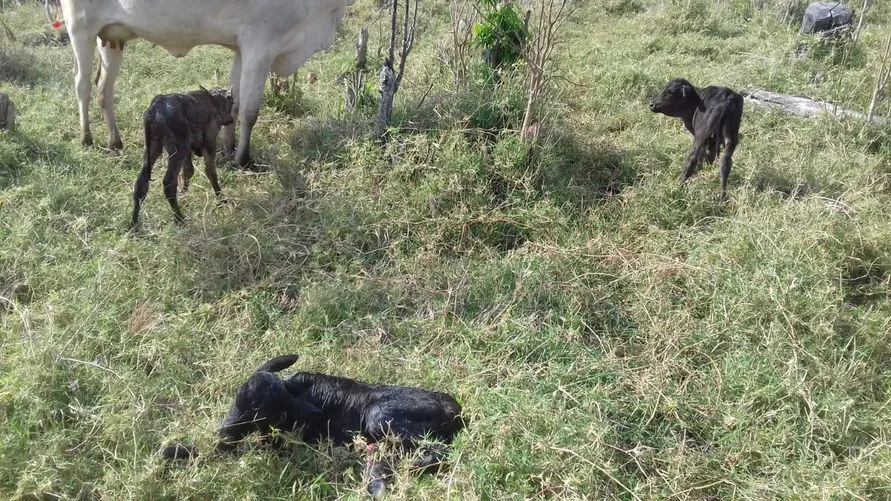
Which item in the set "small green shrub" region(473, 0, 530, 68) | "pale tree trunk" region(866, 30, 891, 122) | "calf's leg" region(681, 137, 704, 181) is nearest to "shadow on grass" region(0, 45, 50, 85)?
"small green shrub" region(473, 0, 530, 68)

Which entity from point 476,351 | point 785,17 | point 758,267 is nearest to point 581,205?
point 758,267

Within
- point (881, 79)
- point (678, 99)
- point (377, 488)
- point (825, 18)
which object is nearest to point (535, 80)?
point (678, 99)

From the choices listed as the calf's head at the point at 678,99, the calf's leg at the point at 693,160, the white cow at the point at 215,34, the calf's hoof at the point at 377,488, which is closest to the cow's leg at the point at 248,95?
the white cow at the point at 215,34

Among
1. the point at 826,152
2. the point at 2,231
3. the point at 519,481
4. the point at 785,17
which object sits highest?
the point at 785,17

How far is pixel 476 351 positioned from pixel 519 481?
39.5 inches

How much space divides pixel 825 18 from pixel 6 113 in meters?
9.23

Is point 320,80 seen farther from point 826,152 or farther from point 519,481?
point 519,481

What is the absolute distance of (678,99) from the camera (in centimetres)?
540

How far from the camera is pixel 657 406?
3.35 meters

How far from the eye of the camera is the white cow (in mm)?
5785

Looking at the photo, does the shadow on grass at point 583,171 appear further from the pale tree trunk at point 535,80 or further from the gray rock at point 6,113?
the gray rock at point 6,113

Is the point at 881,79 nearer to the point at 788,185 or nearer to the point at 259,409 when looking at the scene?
the point at 788,185

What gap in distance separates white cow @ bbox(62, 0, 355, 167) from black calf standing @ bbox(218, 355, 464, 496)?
10.4ft

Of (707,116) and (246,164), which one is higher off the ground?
(707,116)
